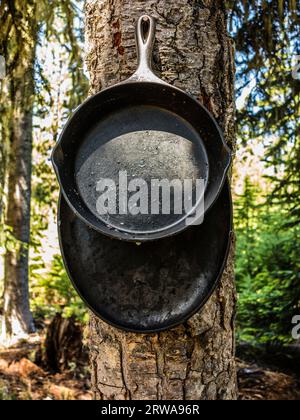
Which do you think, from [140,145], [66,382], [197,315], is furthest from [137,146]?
[66,382]

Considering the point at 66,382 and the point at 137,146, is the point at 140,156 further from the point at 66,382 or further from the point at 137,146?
the point at 66,382

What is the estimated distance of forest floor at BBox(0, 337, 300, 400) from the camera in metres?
3.22

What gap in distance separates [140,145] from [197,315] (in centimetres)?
48

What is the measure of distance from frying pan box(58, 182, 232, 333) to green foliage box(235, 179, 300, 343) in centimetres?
226

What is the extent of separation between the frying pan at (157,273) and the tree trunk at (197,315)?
5cm

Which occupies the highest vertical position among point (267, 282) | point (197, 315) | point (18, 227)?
point (18, 227)

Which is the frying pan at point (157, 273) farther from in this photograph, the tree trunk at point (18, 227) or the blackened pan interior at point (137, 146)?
the tree trunk at point (18, 227)

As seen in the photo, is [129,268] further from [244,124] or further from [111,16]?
[244,124]

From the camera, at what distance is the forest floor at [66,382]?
10.6 ft

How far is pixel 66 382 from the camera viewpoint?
3748 millimetres

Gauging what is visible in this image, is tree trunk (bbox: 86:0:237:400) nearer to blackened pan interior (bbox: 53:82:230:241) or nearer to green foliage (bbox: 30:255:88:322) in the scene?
blackened pan interior (bbox: 53:82:230:241)

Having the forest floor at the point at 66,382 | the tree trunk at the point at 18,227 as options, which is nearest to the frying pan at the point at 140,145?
the forest floor at the point at 66,382

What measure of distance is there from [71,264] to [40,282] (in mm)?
4709
